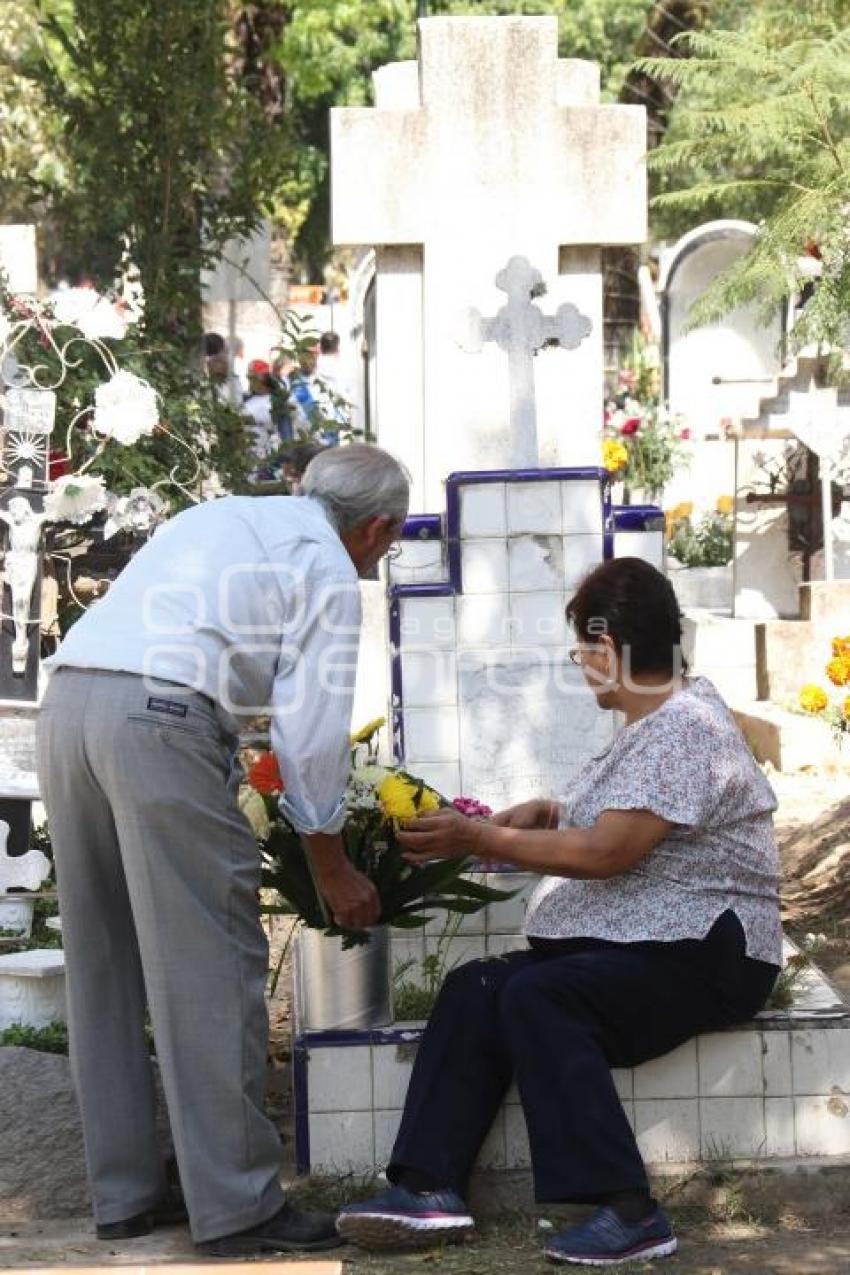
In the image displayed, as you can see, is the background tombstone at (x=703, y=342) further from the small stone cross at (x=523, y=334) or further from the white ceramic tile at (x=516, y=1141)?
the white ceramic tile at (x=516, y=1141)

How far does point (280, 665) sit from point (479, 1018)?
0.83 m

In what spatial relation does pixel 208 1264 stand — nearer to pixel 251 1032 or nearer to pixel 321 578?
pixel 251 1032

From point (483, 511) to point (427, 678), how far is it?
Answer: 0.49 m

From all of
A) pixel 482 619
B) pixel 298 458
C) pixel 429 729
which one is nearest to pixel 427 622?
pixel 482 619

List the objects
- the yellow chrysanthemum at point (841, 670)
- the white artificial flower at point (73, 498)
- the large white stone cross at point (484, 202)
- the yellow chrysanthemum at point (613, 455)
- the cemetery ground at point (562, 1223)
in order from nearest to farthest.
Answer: the cemetery ground at point (562, 1223) < the white artificial flower at point (73, 498) < the yellow chrysanthemum at point (841, 670) < the large white stone cross at point (484, 202) < the yellow chrysanthemum at point (613, 455)

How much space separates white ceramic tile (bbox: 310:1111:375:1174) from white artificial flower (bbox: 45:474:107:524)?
242cm

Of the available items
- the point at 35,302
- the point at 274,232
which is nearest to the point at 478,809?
the point at 35,302

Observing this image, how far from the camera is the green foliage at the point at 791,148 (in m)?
6.88

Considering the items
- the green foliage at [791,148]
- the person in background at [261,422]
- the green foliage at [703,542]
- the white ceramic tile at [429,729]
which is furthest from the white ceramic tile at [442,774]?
the green foliage at [703,542]

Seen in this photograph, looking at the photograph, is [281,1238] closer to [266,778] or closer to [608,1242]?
[608,1242]

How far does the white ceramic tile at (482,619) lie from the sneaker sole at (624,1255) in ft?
7.15

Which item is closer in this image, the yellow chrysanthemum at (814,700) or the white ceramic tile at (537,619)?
the white ceramic tile at (537,619)

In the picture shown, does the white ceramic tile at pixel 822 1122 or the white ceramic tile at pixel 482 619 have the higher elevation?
the white ceramic tile at pixel 482 619

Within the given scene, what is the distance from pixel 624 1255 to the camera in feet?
12.7
